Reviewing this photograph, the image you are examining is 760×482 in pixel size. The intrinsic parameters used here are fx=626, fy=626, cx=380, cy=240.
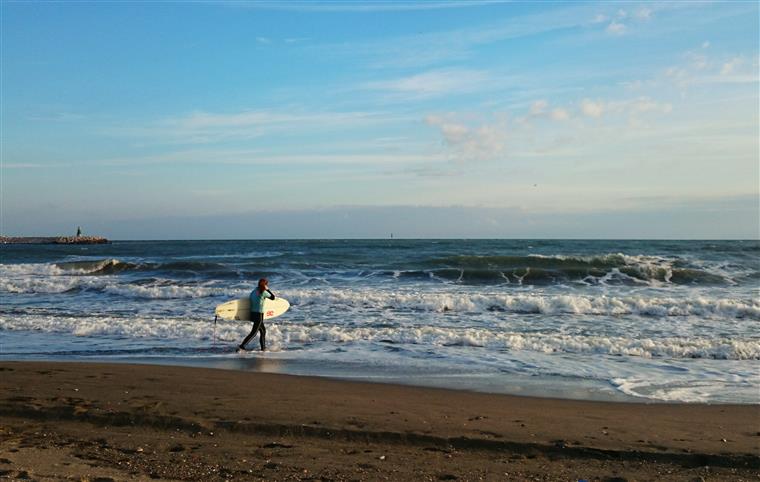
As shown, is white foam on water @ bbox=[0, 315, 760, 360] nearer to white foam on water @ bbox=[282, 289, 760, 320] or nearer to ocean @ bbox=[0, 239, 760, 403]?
ocean @ bbox=[0, 239, 760, 403]

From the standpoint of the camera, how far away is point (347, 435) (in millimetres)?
5793

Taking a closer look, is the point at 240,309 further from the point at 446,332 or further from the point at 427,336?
the point at 446,332

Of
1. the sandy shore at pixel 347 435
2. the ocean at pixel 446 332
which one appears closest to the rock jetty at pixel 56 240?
the ocean at pixel 446 332

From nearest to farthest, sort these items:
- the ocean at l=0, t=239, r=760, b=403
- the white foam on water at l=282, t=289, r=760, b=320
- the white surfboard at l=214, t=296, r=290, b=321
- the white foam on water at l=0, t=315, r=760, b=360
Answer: the ocean at l=0, t=239, r=760, b=403 → the white foam on water at l=0, t=315, r=760, b=360 → the white surfboard at l=214, t=296, r=290, b=321 → the white foam on water at l=282, t=289, r=760, b=320

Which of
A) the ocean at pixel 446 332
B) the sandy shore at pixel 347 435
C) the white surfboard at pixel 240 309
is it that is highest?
the white surfboard at pixel 240 309

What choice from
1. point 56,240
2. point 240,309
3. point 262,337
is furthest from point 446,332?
point 56,240

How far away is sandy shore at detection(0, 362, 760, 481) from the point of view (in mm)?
4852

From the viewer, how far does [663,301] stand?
58.0 feet

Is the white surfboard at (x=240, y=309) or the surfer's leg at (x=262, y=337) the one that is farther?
the white surfboard at (x=240, y=309)

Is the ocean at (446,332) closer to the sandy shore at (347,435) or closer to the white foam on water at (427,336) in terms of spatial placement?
the white foam on water at (427,336)

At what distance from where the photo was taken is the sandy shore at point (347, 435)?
485 centimetres

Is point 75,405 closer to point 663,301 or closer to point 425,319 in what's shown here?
point 425,319

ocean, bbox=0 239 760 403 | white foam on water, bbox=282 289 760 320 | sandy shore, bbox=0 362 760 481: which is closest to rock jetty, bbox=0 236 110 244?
ocean, bbox=0 239 760 403

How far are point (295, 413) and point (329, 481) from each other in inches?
80.6
